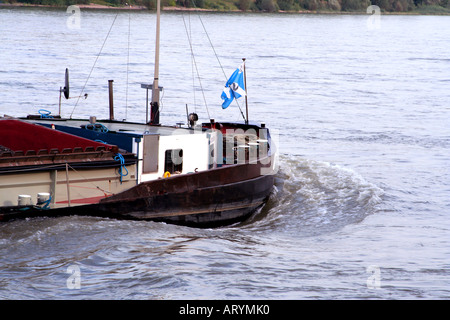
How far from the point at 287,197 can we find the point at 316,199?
0.83 metres

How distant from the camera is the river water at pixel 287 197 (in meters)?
12.4

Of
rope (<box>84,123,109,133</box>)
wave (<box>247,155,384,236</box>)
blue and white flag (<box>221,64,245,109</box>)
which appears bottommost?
wave (<box>247,155,384,236</box>)

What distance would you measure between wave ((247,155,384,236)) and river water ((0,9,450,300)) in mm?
65

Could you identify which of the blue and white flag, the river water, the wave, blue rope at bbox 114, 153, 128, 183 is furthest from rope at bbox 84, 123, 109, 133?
the blue and white flag

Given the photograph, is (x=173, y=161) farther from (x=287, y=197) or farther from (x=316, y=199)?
(x=316, y=199)

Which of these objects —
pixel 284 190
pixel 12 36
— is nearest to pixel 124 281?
pixel 284 190

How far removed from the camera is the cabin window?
16.5m

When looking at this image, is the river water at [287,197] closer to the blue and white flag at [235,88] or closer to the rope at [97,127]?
the blue and white flag at [235,88]

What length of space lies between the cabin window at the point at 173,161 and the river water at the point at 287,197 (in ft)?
5.70

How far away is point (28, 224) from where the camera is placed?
14258 millimetres

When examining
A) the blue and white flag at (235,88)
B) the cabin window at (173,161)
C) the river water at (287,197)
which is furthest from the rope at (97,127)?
the blue and white flag at (235,88)

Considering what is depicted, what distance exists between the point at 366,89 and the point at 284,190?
2656 cm

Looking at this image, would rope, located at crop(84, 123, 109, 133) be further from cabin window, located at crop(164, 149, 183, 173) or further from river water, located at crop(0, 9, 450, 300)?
river water, located at crop(0, 9, 450, 300)

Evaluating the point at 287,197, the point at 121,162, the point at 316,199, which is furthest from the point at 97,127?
the point at 316,199
